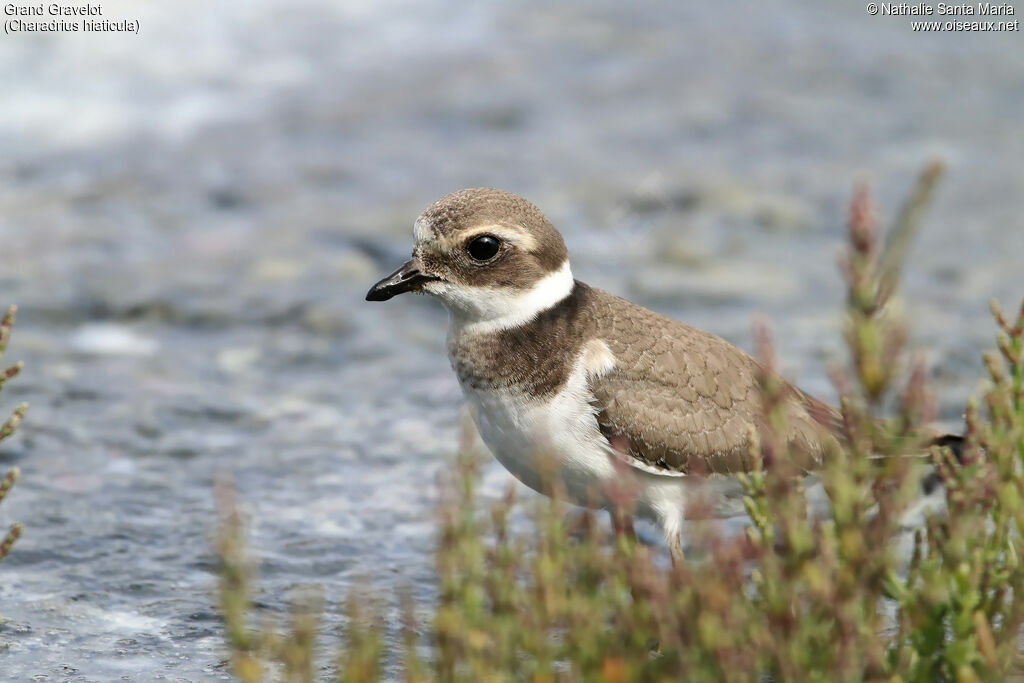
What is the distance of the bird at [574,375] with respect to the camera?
6105 mm

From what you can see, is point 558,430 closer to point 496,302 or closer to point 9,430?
point 496,302

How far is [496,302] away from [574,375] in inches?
20.0

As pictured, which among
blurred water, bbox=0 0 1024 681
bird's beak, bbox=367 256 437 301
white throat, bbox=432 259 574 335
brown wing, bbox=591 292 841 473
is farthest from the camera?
blurred water, bbox=0 0 1024 681

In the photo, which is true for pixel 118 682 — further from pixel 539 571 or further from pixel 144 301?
pixel 144 301

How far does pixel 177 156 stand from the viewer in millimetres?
13258

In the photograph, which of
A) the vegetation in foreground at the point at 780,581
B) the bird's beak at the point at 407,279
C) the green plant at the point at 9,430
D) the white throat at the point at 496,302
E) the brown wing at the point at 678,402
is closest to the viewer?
the vegetation in foreground at the point at 780,581

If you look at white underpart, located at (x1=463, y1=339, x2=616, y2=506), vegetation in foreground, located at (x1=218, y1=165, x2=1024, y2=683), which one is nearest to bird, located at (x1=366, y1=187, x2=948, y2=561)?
white underpart, located at (x1=463, y1=339, x2=616, y2=506)

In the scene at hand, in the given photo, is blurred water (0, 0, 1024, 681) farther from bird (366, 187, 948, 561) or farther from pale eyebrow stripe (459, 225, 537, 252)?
pale eyebrow stripe (459, 225, 537, 252)

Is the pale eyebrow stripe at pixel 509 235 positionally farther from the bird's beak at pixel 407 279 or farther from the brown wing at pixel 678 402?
the brown wing at pixel 678 402

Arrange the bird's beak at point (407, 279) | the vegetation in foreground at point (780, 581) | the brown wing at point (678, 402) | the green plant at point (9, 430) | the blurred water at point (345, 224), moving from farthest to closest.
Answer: the blurred water at point (345, 224), the bird's beak at point (407, 279), the brown wing at point (678, 402), the green plant at point (9, 430), the vegetation in foreground at point (780, 581)

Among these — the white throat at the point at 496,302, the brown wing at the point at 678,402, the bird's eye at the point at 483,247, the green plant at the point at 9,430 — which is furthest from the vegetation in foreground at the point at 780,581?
the bird's eye at the point at 483,247

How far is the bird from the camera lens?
6.11 metres

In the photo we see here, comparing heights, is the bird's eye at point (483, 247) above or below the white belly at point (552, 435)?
above

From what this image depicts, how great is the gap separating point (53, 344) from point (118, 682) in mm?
4471
